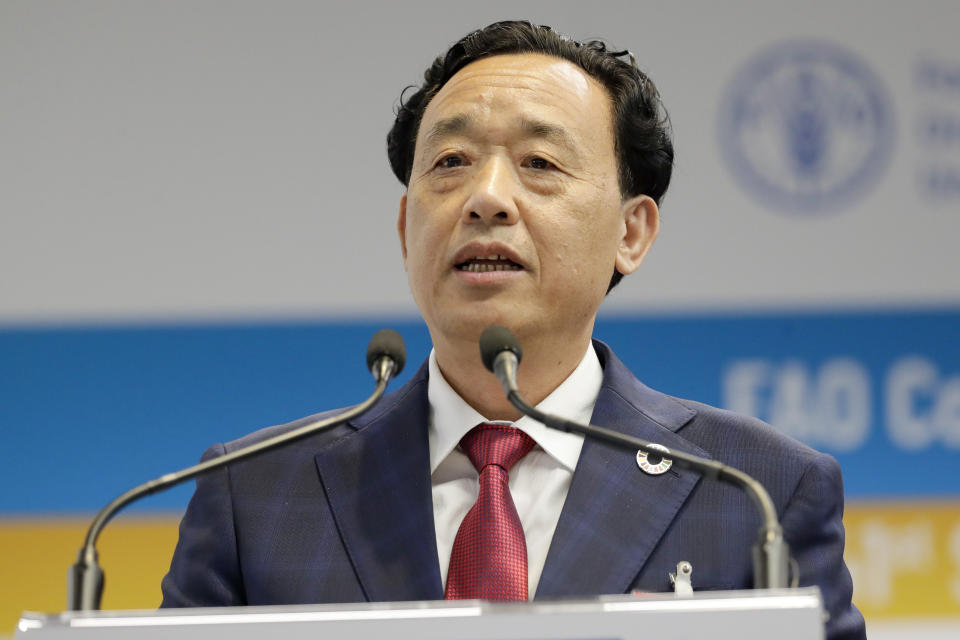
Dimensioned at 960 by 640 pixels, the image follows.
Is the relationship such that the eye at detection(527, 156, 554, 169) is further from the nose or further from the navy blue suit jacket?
the navy blue suit jacket

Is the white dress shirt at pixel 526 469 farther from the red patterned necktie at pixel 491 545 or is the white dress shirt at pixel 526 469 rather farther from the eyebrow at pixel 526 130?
the eyebrow at pixel 526 130

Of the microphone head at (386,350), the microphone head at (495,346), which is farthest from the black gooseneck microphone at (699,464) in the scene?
the microphone head at (386,350)

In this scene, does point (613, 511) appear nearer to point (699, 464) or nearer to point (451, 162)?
point (699, 464)

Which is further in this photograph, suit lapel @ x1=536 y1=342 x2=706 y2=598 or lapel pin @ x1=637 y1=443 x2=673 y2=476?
lapel pin @ x1=637 y1=443 x2=673 y2=476

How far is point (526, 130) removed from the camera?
1.90 m

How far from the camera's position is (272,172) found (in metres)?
3.12

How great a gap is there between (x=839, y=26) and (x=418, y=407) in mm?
1867

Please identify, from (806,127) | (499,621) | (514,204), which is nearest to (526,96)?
(514,204)

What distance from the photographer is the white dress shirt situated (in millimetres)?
1762

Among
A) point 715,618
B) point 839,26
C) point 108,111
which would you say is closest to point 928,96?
point 839,26

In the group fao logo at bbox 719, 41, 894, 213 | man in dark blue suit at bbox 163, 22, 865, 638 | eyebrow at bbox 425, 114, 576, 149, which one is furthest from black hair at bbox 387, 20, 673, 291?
fao logo at bbox 719, 41, 894, 213

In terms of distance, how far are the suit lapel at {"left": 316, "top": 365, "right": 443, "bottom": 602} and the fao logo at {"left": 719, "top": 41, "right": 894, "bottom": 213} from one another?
1524mm

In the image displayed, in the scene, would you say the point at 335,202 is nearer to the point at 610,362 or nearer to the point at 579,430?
the point at 610,362

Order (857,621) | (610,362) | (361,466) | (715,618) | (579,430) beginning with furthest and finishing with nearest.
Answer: (610,362), (361,466), (857,621), (579,430), (715,618)
